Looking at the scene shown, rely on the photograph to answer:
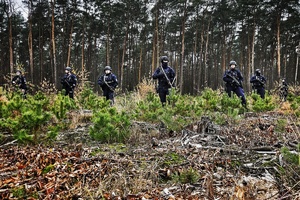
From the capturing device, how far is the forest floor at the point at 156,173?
1977 millimetres

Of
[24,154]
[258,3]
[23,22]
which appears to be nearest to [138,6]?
[258,3]

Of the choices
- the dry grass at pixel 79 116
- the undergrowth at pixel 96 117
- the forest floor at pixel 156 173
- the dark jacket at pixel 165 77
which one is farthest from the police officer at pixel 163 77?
the forest floor at pixel 156 173

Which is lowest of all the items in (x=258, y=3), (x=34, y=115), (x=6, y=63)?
(x=34, y=115)

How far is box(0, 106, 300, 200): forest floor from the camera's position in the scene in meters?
1.98

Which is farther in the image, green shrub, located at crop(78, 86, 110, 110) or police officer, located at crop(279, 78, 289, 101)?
police officer, located at crop(279, 78, 289, 101)

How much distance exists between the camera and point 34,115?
3148 millimetres

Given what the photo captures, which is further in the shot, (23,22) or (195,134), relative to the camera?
(23,22)

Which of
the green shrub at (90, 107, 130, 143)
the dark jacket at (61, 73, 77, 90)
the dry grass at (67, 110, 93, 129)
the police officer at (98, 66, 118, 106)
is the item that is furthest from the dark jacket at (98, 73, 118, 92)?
the green shrub at (90, 107, 130, 143)

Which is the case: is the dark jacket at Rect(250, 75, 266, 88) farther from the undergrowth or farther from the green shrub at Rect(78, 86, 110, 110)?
the green shrub at Rect(78, 86, 110, 110)

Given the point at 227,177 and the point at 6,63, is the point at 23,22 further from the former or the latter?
the point at 227,177

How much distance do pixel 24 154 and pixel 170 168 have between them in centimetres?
173

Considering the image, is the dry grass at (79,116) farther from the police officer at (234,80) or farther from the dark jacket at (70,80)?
the police officer at (234,80)

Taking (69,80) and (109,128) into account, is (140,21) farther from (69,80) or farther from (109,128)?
(109,128)

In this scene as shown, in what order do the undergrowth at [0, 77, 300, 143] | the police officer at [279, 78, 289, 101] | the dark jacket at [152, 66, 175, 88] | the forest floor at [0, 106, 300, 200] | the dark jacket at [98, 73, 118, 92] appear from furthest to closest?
the police officer at [279, 78, 289, 101], the dark jacket at [98, 73, 118, 92], the dark jacket at [152, 66, 175, 88], the undergrowth at [0, 77, 300, 143], the forest floor at [0, 106, 300, 200]
